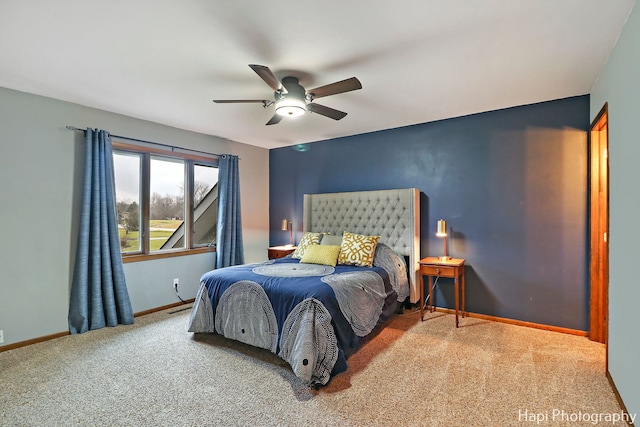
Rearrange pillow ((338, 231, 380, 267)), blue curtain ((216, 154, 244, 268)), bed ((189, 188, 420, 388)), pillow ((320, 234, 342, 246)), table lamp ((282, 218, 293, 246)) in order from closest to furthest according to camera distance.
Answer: bed ((189, 188, 420, 388))
pillow ((338, 231, 380, 267))
pillow ((320, 234, 342, 246))
blue curtain ((216, 154, 244, 268))
table lamp ((282, 218, 293, 246))

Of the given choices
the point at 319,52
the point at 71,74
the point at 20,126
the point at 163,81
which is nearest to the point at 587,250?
the point at 319,52

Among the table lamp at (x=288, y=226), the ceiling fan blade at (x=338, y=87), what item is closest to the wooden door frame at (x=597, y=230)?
the ceiling fan blade at (x=338, y=87)

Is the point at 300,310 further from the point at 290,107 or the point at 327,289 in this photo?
the point at 290,107

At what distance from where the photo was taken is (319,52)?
94.7 inches

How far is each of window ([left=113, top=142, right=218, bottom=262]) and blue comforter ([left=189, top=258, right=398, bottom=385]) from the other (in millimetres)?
1513

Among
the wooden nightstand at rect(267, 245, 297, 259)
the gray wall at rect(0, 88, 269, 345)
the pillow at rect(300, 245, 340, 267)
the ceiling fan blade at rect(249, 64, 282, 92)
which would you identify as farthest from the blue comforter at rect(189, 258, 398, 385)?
the ceiling fan blade at rect(249, 64, 282, 92)

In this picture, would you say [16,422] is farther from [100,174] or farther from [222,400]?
[100,174]

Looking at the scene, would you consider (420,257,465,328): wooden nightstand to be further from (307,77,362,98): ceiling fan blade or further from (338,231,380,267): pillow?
(307,77,362,98): ceiling fan blade

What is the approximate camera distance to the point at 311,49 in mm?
2361

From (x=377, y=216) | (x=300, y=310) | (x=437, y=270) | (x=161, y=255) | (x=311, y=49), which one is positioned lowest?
(x=300, y=310)

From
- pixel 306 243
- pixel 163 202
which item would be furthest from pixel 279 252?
pixel 163 202

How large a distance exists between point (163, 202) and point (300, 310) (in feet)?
9.79

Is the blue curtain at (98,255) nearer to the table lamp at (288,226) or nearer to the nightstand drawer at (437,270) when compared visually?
the table lamp at (288,226)

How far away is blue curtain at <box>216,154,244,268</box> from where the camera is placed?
4895 mm
